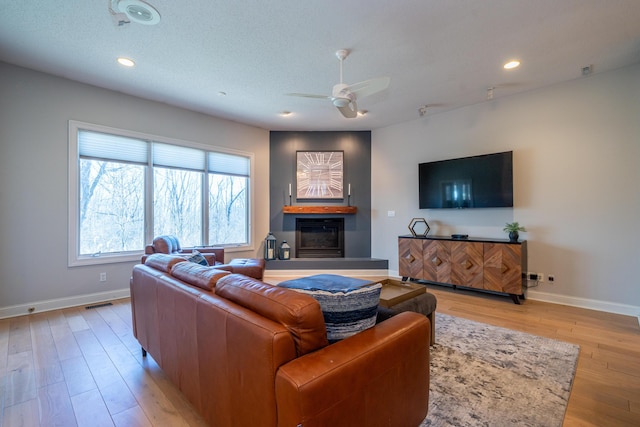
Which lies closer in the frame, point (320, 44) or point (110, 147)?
point (320, 44)

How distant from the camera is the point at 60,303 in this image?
3.45 m

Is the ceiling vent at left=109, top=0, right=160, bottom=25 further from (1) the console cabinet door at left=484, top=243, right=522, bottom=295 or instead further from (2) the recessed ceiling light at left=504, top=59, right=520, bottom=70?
(1) the console cabinet door at left=484, top=243, right=522, bottom=295

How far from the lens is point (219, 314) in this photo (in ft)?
4.09

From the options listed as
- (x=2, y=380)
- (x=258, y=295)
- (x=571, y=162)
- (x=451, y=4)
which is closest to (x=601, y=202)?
(x=571, y=162)

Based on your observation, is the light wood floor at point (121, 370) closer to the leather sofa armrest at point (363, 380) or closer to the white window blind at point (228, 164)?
the leather sofa armrest at point (363, 380)

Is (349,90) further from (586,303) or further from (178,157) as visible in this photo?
(586,303)

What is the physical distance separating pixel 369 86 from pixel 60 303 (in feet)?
14.5

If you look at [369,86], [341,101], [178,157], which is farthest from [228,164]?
[369,86]

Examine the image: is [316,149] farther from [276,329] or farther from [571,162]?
[276,329]

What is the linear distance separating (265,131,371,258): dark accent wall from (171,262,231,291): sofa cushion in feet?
12.6

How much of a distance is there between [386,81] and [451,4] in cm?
73

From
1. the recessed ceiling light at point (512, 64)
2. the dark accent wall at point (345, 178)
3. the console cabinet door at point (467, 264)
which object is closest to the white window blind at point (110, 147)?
the dark accent wall at point (345, 178)

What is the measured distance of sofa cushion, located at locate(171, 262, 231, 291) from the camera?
1526 millimetres

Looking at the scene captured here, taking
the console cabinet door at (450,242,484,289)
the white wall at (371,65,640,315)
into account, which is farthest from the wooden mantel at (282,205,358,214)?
the console cabinet door at (450,242,484,289)
